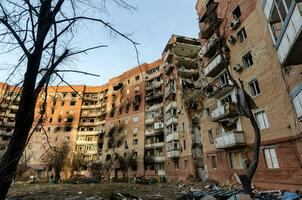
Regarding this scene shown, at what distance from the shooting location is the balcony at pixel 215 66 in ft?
71.6

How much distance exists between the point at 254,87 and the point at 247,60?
2799 mm

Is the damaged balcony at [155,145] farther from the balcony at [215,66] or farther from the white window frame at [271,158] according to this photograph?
the white window frame at [271,158]

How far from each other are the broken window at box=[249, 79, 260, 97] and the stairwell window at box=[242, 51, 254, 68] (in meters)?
1.68

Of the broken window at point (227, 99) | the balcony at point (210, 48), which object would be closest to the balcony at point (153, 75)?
the balcony at point (210, 48)

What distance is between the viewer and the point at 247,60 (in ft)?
63.3

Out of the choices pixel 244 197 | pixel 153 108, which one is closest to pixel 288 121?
pixel 244 197

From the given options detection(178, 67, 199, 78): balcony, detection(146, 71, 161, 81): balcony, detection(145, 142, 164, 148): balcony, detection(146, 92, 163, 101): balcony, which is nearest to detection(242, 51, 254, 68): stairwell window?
detection(178, 67, 199, 78): balcony

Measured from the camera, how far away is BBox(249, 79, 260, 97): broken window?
1767 cm

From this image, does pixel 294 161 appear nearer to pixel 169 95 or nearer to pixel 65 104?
pixel 169 95

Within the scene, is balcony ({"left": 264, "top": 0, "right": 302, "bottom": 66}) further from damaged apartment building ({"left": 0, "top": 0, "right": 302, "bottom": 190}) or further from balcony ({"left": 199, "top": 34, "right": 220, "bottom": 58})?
balcony ({"left": 199, "top": 34, "right": 220, "bottom": 58})

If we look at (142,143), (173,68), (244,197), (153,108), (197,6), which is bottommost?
(244,197)

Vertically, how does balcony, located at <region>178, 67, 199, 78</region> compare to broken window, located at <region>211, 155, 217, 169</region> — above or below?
above

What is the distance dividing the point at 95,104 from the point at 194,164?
40.9 m

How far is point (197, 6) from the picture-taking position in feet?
102
